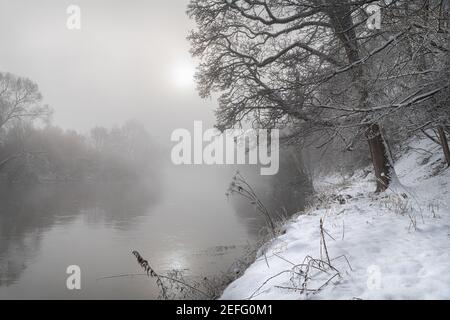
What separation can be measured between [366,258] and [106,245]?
43.2 feet

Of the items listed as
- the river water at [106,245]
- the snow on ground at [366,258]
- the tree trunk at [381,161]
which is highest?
the tree trunk at [381,161]

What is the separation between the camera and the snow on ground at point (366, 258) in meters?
4.30

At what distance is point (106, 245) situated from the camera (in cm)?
1597

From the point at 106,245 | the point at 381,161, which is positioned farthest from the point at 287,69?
the point at 106,245

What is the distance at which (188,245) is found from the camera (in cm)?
1580

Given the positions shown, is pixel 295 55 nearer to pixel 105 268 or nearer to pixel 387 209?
pixel 387 209

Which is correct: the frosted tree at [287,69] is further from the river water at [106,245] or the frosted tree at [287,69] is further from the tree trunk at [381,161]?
the river water at [106,245]

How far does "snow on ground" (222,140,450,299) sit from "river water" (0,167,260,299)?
15.1 feet

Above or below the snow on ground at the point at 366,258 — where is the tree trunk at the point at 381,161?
above

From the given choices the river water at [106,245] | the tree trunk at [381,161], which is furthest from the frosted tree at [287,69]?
the river water at [106,245]

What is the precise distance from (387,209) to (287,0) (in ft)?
20.6

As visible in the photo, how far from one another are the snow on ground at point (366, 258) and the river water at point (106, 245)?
460 centimetres

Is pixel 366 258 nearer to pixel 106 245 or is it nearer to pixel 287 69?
pixel 287 69

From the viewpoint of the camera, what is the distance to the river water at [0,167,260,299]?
35.5 ft
